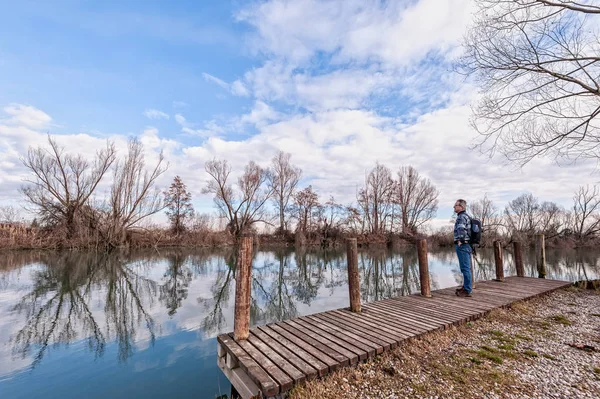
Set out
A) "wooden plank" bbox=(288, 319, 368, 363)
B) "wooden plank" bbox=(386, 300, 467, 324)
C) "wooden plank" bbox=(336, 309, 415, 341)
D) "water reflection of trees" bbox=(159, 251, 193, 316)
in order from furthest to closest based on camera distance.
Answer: "water reflection of trees" bbox=(159, 251, 193, 316)
"wooden plank" bbox=(386, 300, 467, 324)
"wooden plank" bbox=(336, 309, 415, 341)
"wooden plank" bbox=(288, 319, 368, 363)

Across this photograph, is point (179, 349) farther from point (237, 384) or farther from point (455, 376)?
point (455, 376)

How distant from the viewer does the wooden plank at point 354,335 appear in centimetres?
348

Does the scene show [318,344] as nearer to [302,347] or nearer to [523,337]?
[302,347]

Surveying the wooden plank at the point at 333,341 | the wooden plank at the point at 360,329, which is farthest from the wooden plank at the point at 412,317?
the wooden plank at the point at 333,341

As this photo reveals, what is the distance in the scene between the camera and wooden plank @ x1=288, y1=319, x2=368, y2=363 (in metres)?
3.34

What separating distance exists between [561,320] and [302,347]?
505cm

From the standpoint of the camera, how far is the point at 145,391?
3863 mm

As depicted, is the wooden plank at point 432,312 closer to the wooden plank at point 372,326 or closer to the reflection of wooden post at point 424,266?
the reflection of wooden post at point 424,266

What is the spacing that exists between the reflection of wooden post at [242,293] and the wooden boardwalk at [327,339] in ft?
0.48

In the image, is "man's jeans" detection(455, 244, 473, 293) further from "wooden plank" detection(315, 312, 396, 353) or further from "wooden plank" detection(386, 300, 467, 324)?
"wooden plank" detection(315, 312, 396, 353)

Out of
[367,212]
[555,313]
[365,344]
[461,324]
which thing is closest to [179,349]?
[365,344]

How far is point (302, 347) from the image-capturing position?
3.58 metres

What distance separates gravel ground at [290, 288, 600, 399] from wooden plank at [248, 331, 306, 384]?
101mm

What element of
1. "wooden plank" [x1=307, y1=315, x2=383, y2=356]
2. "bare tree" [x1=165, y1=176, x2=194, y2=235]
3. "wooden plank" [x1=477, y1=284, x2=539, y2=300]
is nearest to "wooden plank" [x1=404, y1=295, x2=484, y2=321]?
"wooden plank" [x1=477, y1=284, x2=539, y2=300]
